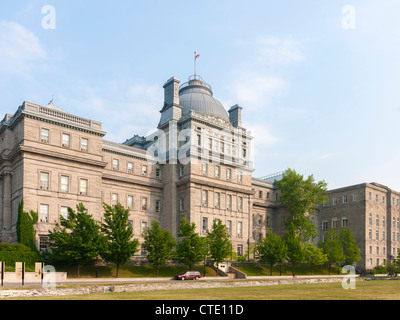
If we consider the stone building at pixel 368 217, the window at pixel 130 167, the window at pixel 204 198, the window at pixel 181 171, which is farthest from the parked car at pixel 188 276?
the stone building at pixel 368 217

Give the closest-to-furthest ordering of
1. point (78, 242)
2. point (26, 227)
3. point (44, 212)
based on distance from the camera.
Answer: point (78, 242) < point (26, 227) < point (44, 212)

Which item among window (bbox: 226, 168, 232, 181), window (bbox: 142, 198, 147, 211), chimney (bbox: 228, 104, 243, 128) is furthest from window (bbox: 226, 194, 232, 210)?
chimney (bbox: 228, 104, 243, 128)

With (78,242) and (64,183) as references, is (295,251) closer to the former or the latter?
(78,242)

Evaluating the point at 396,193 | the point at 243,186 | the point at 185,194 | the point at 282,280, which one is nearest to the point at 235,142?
the point at 243,186

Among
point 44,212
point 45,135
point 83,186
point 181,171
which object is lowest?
point 44,212

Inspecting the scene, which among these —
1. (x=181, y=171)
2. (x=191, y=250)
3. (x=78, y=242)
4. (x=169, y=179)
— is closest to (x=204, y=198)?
(x=181, y=171)

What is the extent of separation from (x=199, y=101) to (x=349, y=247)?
37.9m

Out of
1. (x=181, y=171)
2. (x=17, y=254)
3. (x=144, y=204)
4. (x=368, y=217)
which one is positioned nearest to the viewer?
(x=17, y=254)

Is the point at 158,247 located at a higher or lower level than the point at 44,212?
lower

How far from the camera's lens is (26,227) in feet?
162

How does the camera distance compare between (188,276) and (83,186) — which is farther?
(83,186)

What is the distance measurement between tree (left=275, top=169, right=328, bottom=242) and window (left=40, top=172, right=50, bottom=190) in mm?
43527

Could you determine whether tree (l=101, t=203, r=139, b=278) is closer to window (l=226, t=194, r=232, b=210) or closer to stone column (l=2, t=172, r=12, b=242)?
stone column (l=2, t=172, r=12, b=242)

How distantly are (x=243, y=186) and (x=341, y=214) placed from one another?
27.0 metres
